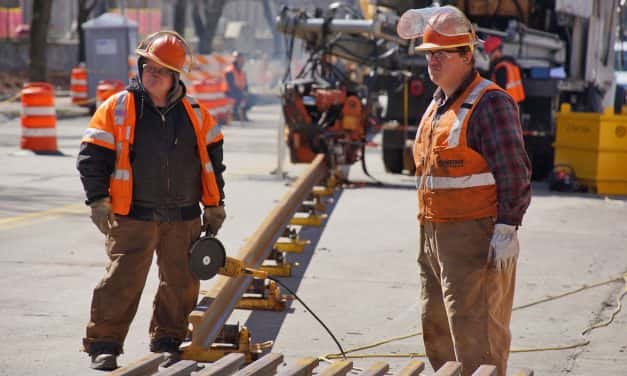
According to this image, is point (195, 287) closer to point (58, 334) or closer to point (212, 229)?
point (212, 229)

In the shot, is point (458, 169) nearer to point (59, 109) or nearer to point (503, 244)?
point (503, 244)

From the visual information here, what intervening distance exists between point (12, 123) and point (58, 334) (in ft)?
64.8

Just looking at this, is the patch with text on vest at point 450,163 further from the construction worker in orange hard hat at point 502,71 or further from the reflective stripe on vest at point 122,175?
the construction worker in orange hard hat at point 502,71

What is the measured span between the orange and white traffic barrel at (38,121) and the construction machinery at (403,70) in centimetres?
448

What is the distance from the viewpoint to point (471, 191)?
5570 millimetres

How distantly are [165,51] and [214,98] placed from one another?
21.7 metres

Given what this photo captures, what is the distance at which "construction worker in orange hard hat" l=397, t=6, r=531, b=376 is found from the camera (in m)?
5.48

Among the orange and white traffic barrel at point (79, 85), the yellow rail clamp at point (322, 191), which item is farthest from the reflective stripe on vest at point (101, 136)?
the orange and white traffic barrel at point (79, 85)

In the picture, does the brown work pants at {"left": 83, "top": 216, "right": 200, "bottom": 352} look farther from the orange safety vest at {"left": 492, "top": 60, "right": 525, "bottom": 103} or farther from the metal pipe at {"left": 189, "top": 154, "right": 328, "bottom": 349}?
the orange safety vest at {"left": 492, "top": 60, "right": 525, "bottom": 103}

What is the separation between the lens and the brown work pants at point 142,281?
648 centimetres

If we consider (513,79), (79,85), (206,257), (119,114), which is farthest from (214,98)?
(119,114)

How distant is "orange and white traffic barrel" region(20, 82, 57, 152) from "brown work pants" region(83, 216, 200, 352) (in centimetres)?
1258

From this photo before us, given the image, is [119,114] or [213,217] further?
[213,217]

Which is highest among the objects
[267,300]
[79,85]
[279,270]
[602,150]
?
[267,300]
